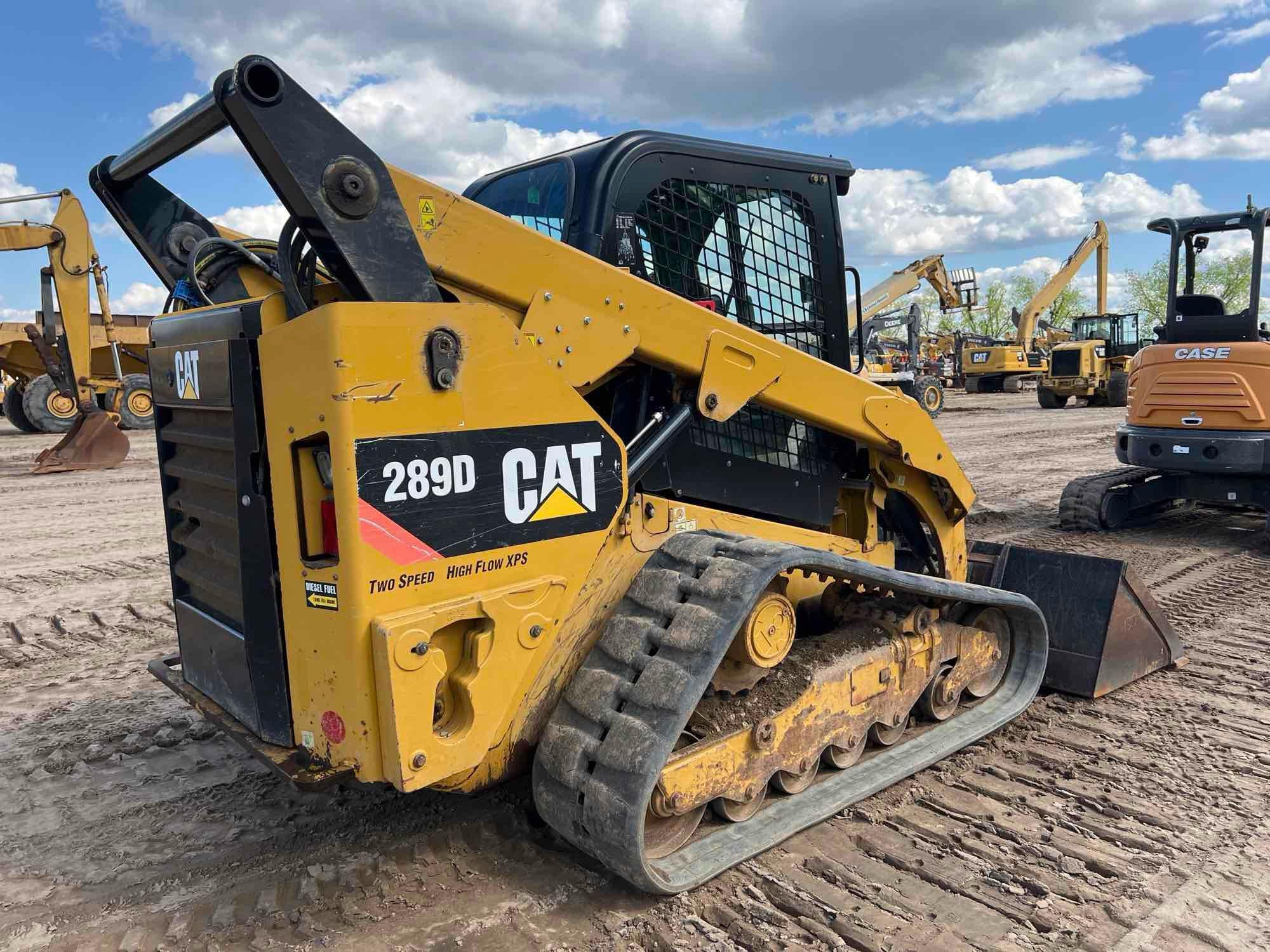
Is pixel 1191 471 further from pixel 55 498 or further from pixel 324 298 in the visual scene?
pixel 55 498

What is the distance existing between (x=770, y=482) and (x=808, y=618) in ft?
1.81

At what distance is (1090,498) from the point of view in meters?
7.92

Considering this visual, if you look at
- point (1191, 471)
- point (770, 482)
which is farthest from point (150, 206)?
point (1191, 471)

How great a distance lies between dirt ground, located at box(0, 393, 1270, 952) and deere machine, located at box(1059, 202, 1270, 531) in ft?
10.0

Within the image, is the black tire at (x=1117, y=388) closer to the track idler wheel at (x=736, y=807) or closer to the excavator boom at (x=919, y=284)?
the excavator boom at (x=919, y=284)

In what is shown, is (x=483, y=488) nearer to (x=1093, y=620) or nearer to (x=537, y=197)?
(x=537, y=197)

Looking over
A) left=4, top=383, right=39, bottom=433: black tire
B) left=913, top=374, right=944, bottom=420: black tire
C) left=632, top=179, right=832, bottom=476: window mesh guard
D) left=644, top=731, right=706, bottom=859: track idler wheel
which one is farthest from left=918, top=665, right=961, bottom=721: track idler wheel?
left=4, top=383, right=39, bottom=433: black tire

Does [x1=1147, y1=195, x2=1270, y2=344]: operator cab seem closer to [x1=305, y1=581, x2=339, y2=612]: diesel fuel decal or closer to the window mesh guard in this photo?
the window mesh guard

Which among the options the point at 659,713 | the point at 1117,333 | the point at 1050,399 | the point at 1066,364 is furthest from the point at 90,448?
the point at 1117,333

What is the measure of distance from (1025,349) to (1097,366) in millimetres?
6704

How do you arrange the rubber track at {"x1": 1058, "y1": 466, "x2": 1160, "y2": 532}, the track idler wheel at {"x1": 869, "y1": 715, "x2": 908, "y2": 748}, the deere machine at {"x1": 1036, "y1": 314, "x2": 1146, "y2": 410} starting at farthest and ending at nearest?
1. the deere machine at {"x1": 1036, "y1": 314, "x2": 1146, "y2": 410}
2. the rubber track at {"x1": 1058, "y1": 466, "x2": 1160, "y2": 532}
3. the track idler wheel at {"x1": 869, "y1": 715, "x2": 908, "y2": 748}

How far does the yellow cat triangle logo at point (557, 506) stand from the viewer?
261cm

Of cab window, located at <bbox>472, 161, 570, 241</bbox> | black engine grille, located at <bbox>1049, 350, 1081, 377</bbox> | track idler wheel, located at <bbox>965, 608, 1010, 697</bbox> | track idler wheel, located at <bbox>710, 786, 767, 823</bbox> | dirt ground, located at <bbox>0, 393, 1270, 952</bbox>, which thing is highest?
cab window, located at <bbox>472, 161, 570, 241</bbox>

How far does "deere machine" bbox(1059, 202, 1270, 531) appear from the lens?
6.95 meters
